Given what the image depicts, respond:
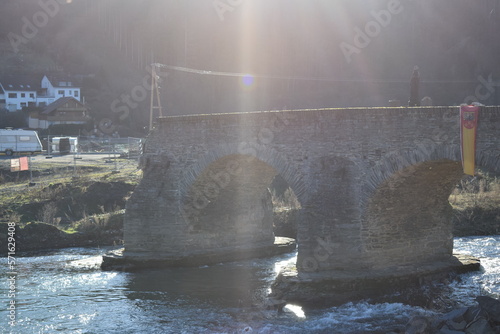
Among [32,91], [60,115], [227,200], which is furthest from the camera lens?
[32,91]

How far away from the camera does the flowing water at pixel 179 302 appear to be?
51.1ft

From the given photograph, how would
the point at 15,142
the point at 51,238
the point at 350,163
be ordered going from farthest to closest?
the point at 15,142
the point at 51,238
the point at 350,163

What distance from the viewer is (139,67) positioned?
86.7 meters

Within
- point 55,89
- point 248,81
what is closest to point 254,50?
point 248,81

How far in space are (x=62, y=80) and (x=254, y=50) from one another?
957 inches

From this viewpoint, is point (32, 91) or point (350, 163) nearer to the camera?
point (350, 163)

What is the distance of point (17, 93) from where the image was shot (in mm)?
75188

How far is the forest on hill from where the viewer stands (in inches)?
2264

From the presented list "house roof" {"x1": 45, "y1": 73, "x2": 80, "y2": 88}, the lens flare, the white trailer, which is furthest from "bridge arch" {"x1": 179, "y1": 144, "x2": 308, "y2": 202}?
"house roof" {"x1": 45, "y1": 73, "x2": 80, "y2": 88}

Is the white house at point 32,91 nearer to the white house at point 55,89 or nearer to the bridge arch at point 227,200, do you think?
the white house at point 55,89

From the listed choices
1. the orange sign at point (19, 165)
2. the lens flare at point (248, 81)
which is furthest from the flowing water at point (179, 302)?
the lens flare at point (248, 81)

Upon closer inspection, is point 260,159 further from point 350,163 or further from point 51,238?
point 51,238

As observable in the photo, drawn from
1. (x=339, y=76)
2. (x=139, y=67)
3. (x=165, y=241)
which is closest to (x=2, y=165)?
(x=165, y=241)

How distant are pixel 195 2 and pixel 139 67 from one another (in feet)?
39.0
